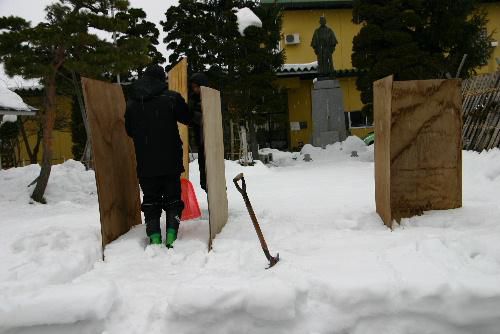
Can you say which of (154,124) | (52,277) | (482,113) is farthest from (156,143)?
(482,113)

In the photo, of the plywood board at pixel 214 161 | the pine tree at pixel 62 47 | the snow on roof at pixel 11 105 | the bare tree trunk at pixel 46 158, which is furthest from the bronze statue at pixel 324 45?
the plywood board at pixel 214 161

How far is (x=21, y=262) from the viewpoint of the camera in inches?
110

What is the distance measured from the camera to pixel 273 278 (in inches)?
84.9

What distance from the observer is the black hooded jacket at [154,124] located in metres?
3.12

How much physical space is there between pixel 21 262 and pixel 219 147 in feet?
6.11

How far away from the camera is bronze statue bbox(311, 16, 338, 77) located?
14211mm

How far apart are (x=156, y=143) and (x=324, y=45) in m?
12.3

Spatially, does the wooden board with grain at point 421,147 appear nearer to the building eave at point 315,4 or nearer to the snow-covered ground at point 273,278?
the snow-covered ground at point 273,278

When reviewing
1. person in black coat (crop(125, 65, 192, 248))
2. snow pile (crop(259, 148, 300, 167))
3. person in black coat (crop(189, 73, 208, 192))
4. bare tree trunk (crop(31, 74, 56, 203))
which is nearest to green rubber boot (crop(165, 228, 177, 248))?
person in black coat (crop(125, 65, 192, 248))

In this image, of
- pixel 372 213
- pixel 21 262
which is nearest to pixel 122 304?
pixel 21 262

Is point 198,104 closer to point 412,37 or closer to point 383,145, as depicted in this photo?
point 383,145

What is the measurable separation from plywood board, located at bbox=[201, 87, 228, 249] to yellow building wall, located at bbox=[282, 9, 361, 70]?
15.6m

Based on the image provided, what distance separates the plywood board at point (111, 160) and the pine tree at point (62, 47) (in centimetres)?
399

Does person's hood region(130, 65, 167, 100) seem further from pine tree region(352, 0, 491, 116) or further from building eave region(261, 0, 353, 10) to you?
building eave region(261, 0, 353, 10)
